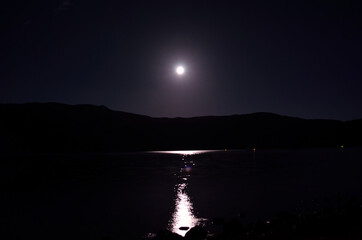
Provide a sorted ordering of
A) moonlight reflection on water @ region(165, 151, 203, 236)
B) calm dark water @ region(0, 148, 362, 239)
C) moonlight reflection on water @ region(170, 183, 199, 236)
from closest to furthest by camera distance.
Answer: moonlight reflection on water @ region(165, 151, 203, 236) → moonlight reflection on water @ region(170, 183, 199, 236) → calm dark water @ region(0, 148, 362, 239)

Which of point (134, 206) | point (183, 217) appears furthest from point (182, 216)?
point (134, 206)

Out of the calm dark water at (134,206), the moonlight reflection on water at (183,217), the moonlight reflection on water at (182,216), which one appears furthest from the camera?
the calm dark water at (134,206)

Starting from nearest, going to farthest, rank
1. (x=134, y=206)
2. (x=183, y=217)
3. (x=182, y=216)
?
1. (x=183, y=217)
2. (x=182, y=216)
3. (x=134, y=206)

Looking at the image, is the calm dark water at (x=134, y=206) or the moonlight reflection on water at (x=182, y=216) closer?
the moonlight reflection on water at (x=182, y=216)

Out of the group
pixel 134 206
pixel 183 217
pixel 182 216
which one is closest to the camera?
pixel 183 217

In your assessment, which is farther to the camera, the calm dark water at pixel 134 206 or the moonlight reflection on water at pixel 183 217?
the calm dark water at pixel 134 206

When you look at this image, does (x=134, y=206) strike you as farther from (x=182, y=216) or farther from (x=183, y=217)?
(x=183, y=217)

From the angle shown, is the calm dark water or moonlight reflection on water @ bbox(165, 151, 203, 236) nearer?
moonlight reflection on water @ bbox(165, 151, 203, 236)

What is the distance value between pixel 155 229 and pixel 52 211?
1191 cm

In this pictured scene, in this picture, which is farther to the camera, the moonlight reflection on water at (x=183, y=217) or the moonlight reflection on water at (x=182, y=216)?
the moonlight reflection on water at (x=182, y=216)

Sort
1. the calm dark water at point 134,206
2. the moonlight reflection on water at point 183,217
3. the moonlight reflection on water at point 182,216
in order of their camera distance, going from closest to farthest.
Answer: the moonlight reflection on water at point 183,217, the moonlight reflection on water at point 182,216, the calm dark water at point 134,206

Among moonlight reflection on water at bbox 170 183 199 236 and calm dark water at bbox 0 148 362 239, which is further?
calm dark water at bbox 0 148 362 239

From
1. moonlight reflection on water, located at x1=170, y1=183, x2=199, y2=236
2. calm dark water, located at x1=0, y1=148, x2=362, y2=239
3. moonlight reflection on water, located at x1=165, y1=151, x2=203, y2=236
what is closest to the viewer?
moonlight reflection on water, located at x1=165, y1=151, x2=203, y2=236

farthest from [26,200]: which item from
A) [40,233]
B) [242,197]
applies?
[242,197]
